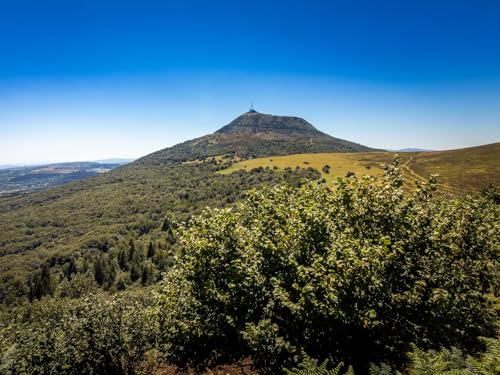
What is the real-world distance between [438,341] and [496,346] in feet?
18.7

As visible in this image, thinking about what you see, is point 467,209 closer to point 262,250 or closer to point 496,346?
point 496,346

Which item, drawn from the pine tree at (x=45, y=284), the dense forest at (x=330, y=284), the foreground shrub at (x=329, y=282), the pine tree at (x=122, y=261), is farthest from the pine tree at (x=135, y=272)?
the foreground shrub at (x=329, y=282)

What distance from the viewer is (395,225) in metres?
17.0

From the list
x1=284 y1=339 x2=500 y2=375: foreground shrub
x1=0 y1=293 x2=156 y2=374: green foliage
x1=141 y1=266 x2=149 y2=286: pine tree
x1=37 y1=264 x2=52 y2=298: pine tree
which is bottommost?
x1=141 y1=266 x2=149 y2=286: pine tree

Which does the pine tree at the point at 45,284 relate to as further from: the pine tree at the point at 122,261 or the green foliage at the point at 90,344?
the green foliage at the point at 90,344

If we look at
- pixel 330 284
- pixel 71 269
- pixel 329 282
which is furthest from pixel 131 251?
pixel 330 284

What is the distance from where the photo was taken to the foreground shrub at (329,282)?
608 inches

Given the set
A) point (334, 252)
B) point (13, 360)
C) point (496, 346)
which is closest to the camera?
point (496, 346)

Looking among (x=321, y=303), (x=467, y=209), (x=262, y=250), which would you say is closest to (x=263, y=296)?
(x=262, y=250)

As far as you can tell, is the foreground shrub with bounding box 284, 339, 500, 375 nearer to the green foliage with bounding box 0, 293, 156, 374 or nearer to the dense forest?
the dense forest

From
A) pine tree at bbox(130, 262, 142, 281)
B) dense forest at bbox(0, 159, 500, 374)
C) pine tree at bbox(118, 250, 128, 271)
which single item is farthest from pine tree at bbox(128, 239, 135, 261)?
dense forest at bbox(0, 159, 500, 374)

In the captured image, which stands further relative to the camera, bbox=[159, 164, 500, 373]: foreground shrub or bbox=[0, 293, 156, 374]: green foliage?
bbox=[0, 293, 156, 374]: green foliage

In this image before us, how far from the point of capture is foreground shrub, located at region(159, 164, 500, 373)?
15445 millimetres

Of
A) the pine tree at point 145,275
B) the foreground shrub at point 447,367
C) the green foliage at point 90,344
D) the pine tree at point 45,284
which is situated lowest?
the pine tree at point 145,275
